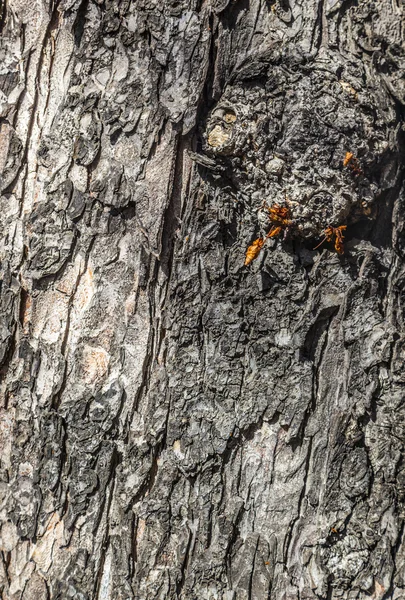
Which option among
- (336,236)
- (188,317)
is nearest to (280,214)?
(336,236)

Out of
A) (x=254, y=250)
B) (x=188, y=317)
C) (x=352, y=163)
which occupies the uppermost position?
(x=352, y=163)

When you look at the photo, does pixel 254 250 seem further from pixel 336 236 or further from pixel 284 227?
pixel 336 236

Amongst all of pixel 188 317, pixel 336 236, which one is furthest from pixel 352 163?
pixel 188 317

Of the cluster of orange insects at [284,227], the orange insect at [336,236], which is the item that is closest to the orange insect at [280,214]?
the cluster of orange insects at [284,227]

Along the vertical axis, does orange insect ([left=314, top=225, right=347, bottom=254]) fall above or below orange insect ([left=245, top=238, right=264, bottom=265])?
above

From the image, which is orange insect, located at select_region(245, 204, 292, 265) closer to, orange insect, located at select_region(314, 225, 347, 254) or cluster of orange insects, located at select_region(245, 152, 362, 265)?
cluster of orange insects, located at select_region(245, 152, 362, 265)

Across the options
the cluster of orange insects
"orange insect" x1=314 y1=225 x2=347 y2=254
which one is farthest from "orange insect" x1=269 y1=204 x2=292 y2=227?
"orange insect" x1=314 y1=225 x2=347 y2=254

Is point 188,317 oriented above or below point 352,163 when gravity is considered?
below
